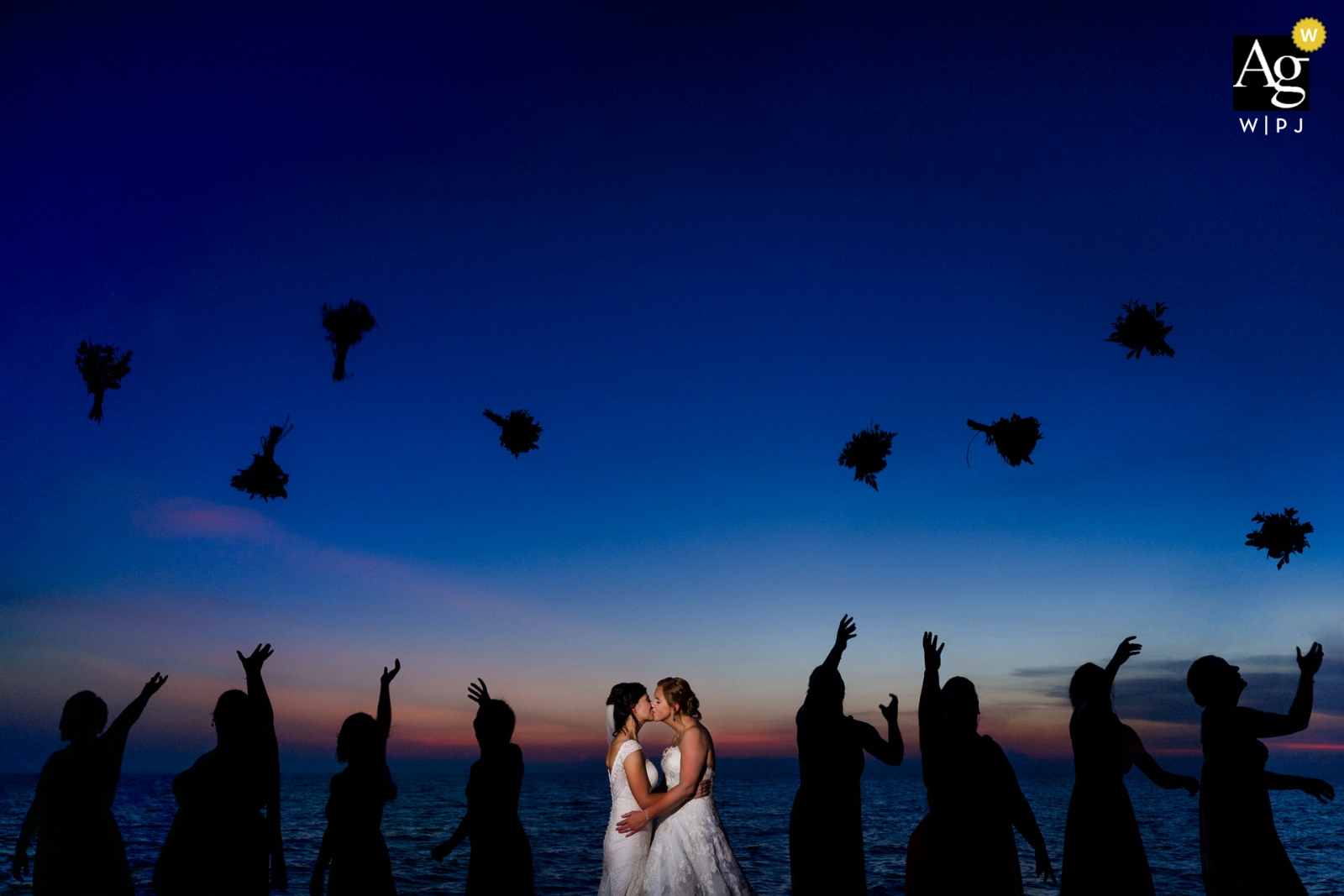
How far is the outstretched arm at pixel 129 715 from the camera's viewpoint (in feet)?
19.7

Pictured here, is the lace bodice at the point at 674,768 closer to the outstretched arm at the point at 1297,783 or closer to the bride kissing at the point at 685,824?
the bride kissing at the point at 685,824

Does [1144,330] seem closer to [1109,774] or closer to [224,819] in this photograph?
[1109,774]

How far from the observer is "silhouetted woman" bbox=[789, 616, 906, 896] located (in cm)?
673

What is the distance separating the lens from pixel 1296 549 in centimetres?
866

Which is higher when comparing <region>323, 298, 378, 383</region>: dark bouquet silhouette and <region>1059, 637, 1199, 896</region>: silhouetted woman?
<region>323, 298, 378, 383</region>: dark bouquet silhouette

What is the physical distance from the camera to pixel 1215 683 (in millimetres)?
6375

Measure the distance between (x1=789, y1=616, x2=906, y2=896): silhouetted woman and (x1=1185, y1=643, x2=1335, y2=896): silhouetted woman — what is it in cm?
230

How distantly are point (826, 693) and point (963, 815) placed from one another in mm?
1317

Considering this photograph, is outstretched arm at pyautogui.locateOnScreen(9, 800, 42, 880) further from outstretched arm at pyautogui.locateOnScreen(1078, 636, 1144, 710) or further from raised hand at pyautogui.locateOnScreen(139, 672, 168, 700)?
outstretched arm at pyautogui.locateOnScreen(1078, 636, 1144, 710)

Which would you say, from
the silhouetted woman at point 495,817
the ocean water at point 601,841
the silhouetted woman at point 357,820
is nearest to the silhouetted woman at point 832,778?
the silhouetted woman at point 495,817

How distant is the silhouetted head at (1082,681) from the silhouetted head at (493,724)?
15.0ft

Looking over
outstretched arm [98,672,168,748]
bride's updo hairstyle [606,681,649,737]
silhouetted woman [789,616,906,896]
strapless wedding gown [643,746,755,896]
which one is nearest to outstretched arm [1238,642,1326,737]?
silhouetted woman [789,616,906,896]

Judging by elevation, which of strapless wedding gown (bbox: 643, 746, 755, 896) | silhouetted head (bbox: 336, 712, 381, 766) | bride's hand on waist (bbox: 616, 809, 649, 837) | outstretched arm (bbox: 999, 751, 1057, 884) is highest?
silhouetted head (bbox: 336, 712, 381, 766)

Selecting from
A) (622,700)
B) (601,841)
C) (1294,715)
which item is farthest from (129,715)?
(601,841)
